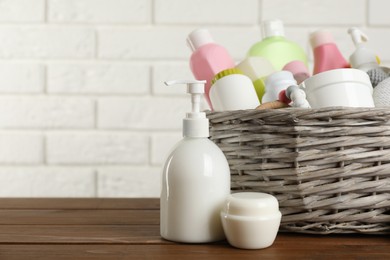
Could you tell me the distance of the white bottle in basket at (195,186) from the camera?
585 mm

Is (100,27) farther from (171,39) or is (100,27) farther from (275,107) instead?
(275,107)

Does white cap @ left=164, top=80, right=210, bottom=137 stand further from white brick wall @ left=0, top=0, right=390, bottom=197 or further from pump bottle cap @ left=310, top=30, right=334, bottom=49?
white brick wall @ left=0, top=0, right=390, bottom=197

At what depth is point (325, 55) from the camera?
2.67ft

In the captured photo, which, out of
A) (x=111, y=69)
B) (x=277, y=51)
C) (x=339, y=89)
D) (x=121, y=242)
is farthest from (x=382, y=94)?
(x=111, y=69)

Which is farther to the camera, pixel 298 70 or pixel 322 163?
pixel 298 70

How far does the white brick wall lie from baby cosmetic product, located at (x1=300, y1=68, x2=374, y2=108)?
0.59 metres

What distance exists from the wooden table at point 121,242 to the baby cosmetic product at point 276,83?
0.16 m

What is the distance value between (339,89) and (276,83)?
9 cm

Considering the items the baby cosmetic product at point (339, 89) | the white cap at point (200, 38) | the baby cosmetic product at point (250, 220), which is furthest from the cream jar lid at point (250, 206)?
the white cap at point (200, 38)

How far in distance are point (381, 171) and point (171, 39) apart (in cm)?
67

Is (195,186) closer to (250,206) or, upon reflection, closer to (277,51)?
(250,206)

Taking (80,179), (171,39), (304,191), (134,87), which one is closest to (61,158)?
(80,179)

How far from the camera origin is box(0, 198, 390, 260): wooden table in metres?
0.56

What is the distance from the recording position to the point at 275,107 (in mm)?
647
